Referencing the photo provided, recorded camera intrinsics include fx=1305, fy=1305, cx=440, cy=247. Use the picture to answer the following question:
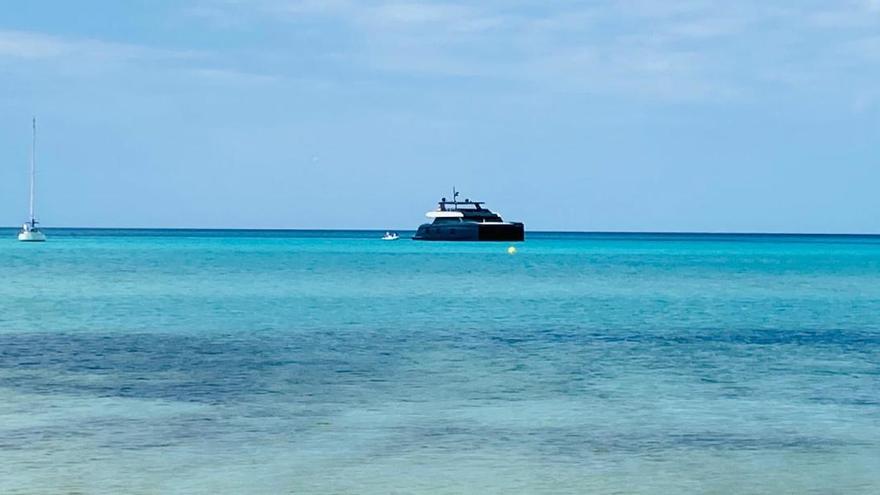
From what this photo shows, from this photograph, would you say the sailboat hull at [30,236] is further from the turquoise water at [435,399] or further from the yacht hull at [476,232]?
the turquoise water at [435,399]

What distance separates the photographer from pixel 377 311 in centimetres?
5056

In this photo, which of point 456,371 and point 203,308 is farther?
point 203,308

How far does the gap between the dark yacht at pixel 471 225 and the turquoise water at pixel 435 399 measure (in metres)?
116

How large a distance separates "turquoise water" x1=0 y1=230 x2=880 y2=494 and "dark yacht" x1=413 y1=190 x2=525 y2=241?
11605 cm

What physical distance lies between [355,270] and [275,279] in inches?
726

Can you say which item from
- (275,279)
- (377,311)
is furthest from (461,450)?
(275,279)

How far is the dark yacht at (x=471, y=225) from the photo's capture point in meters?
170

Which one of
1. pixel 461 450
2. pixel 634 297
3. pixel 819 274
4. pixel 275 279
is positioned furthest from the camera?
pixel 819 274

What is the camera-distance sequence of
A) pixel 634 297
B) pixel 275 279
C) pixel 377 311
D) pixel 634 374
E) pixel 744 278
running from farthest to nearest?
pixel 744 278 → pixel 275 279 → pixel 634 297 → pixel 377 311 → pixel 634 374

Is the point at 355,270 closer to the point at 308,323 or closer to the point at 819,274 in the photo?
the point at 819,274

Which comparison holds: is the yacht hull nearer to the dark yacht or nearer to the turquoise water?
the dark yacht

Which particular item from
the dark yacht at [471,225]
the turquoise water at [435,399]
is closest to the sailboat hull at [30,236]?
the dark yacht at [471,225]

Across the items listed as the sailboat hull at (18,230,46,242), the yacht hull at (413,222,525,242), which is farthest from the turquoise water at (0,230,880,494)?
the sailboat hull at (18,230,46,242)

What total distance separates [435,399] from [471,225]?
14518 centimetres
